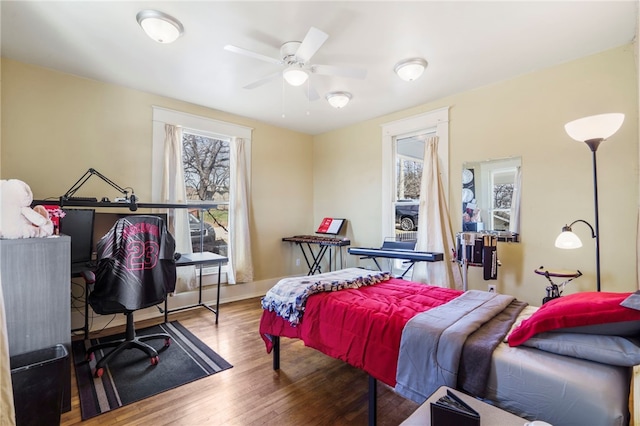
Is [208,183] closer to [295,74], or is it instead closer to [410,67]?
[295,74]

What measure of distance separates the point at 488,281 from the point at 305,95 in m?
2.96

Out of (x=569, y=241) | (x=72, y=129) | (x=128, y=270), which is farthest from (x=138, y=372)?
(x=569, y=241)

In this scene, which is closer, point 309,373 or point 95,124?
point 309,373

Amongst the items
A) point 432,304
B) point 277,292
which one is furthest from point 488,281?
point 277,292

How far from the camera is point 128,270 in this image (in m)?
2.20

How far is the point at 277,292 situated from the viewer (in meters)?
2.21

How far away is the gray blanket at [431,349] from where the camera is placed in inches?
51.4

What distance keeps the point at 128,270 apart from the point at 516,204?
11.9 feet

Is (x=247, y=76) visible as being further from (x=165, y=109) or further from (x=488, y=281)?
(x=488, y=281)

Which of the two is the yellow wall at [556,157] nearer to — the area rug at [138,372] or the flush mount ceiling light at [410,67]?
the flush mount ceiling light at [410,67]

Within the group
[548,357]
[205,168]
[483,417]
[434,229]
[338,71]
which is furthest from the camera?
[205,168]

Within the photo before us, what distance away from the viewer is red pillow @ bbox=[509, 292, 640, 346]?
109 centimetres

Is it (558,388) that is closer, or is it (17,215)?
(558,388)

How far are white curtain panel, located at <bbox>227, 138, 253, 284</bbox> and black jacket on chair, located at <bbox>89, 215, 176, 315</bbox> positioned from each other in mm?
1841
